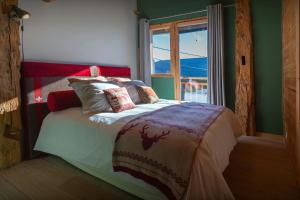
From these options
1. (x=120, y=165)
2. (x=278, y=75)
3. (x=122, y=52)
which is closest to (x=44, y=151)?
(x=120, y=165)

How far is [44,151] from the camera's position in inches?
109

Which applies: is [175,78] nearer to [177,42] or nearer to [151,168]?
[177,42]

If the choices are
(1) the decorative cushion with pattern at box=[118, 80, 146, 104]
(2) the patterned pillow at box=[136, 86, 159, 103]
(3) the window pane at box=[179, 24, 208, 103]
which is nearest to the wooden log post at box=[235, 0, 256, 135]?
(3) the window pane at box=[179, 24, 208, 103]

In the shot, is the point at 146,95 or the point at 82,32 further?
the point at 82,32

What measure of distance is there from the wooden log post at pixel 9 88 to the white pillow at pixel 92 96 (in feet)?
2.31

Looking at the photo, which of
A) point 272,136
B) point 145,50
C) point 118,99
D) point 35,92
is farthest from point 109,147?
point 145,50

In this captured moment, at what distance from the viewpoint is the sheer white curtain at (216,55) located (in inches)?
151

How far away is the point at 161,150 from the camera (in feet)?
5.49

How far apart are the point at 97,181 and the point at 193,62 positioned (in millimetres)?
3010

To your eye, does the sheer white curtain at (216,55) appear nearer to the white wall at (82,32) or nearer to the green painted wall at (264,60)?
the green painted wall at (264,60)

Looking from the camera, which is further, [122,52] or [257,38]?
[122,52]

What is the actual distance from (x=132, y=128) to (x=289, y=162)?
2008mm

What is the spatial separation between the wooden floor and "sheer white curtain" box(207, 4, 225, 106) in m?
1.28

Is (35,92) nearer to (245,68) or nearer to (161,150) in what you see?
(161,150)
